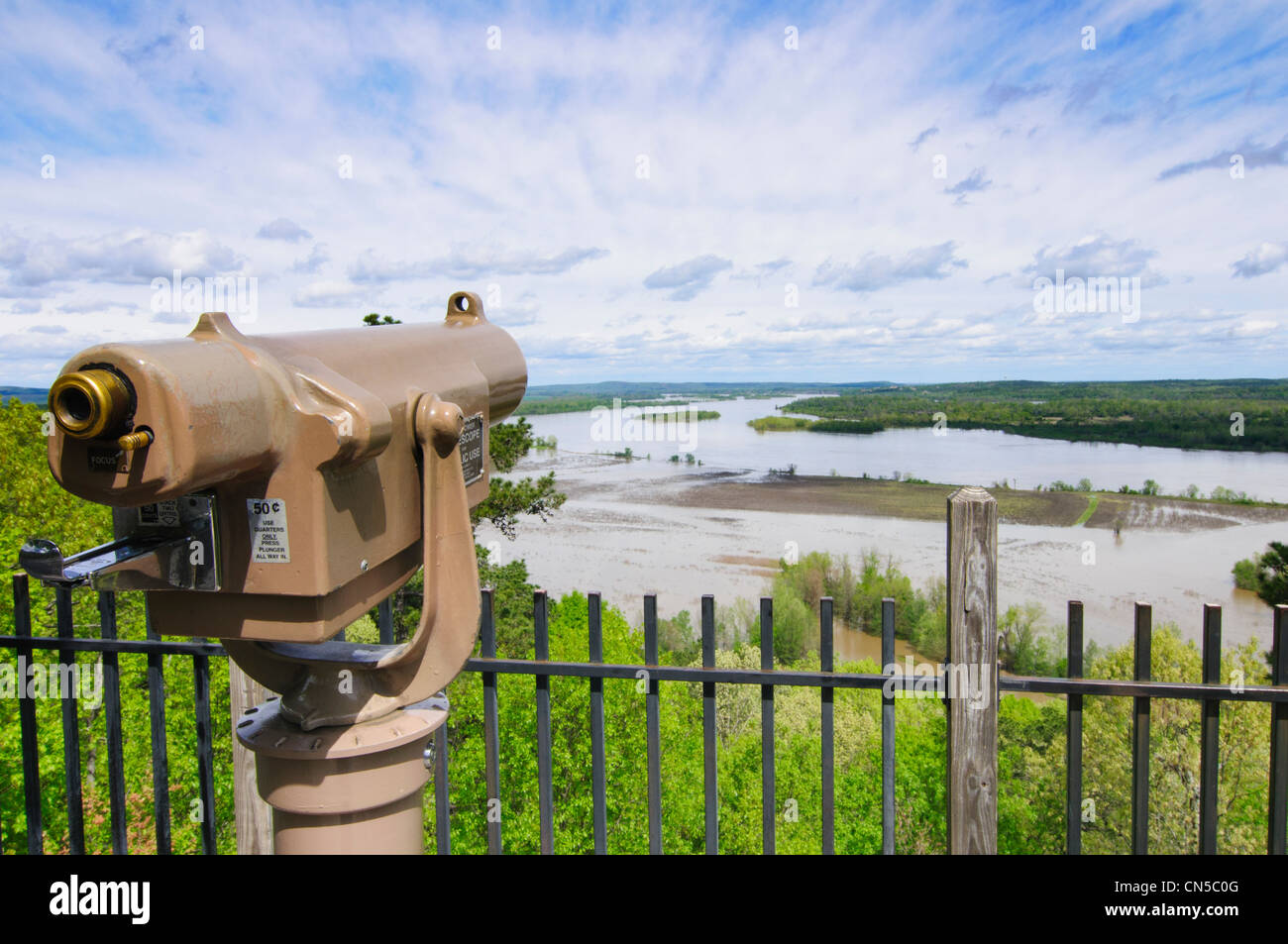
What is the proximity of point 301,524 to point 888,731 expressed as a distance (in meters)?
1.96

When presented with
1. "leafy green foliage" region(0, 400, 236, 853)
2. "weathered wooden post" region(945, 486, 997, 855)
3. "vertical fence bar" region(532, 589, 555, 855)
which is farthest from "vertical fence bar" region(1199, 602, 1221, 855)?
"leafy green foliage" region(0, 400, 236, 853)

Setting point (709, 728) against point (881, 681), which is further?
point (709, 728)

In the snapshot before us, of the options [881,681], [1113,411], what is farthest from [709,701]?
[1113,411]

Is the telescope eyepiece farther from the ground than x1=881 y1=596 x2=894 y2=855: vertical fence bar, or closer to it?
farther from the ground

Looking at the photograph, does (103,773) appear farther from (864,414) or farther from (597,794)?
(864,414)

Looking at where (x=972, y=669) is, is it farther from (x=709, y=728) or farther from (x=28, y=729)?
(x=28, y=729)

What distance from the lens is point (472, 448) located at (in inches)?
75.5

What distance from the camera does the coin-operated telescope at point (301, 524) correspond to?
1163 mm

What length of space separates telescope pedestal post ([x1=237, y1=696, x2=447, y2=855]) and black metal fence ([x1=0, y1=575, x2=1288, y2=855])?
79 centimetres

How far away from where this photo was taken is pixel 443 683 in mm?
1626

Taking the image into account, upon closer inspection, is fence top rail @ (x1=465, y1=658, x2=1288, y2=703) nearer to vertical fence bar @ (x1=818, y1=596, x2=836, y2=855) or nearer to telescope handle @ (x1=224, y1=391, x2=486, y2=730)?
vertical fence bar @ (x1=818, y1=596, x2=836, y2=855)

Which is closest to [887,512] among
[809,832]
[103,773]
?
[809,832]

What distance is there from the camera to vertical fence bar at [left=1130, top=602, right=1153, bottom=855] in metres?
2.48
